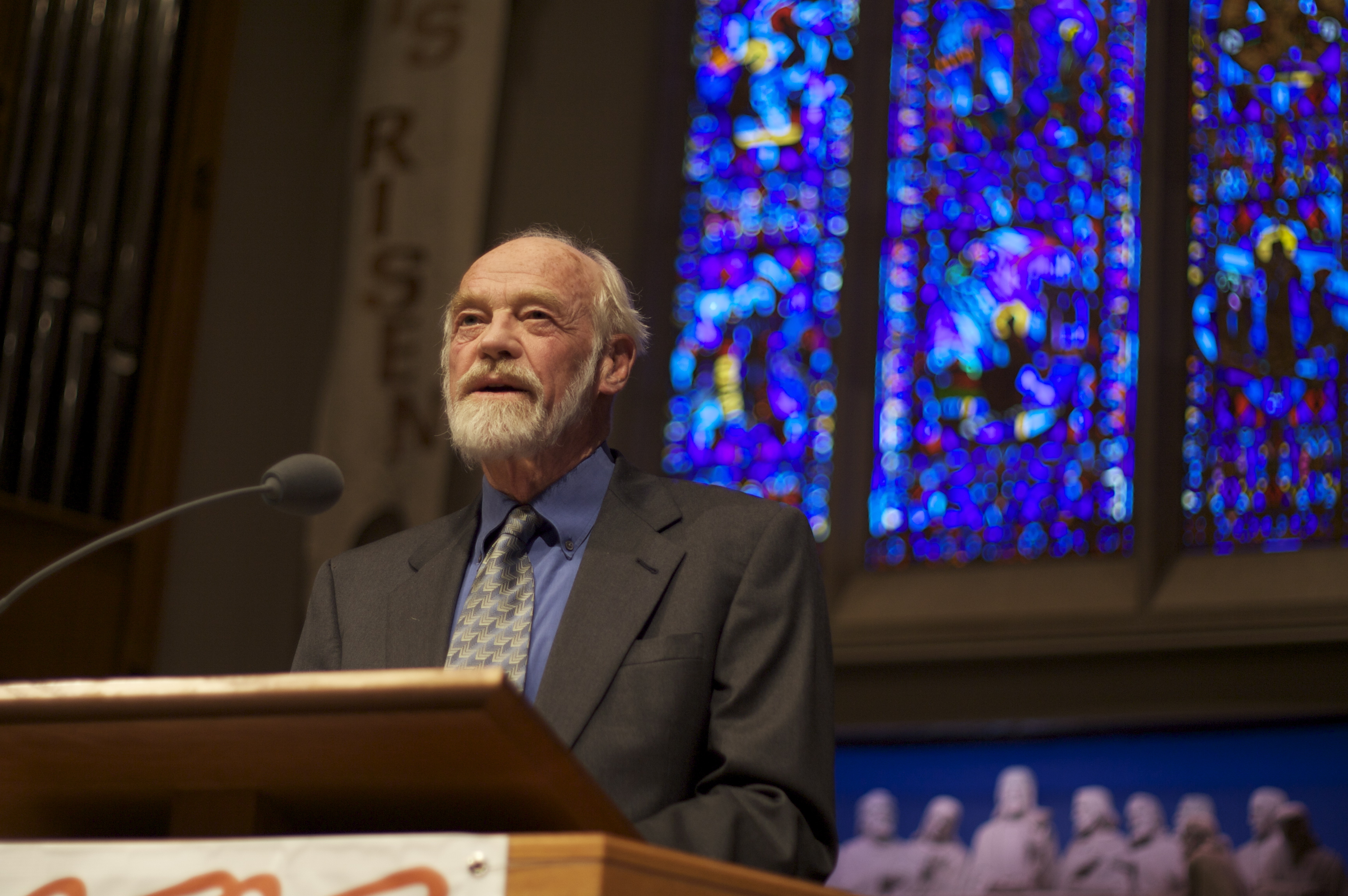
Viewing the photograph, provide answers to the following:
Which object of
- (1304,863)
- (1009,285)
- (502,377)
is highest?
(1009,285)

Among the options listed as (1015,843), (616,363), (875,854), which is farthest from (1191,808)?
(616,363)

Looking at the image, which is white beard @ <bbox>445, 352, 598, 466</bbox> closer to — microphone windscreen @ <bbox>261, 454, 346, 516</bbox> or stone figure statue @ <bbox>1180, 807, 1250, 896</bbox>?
microphone windscreen @ <bbox>261, 454, 346, 516</bbox>

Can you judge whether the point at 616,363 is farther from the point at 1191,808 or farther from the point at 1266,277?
the point at 1266,277

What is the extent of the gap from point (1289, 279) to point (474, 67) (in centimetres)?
295

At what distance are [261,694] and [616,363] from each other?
41.8 inches

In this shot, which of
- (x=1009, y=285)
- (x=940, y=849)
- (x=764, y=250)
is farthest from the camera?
(x=764, y=250)

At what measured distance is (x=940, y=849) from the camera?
4.81m

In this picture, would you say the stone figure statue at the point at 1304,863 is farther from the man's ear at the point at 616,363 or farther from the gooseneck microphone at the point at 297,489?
the man's ear at the point at 616,363

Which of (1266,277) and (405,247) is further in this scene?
(405,247)

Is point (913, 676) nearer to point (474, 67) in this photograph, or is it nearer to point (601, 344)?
point (474, 67)

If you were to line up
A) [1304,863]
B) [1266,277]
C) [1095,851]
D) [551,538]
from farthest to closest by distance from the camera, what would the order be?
[1266,277] < [1095,851] < [1304,863] < [551,538]

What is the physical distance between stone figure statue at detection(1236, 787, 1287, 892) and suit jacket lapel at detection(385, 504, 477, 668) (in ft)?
11.1

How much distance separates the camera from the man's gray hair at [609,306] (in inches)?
77.5

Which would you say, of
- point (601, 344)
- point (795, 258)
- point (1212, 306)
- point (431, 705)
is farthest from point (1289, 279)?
point (431, 705)
